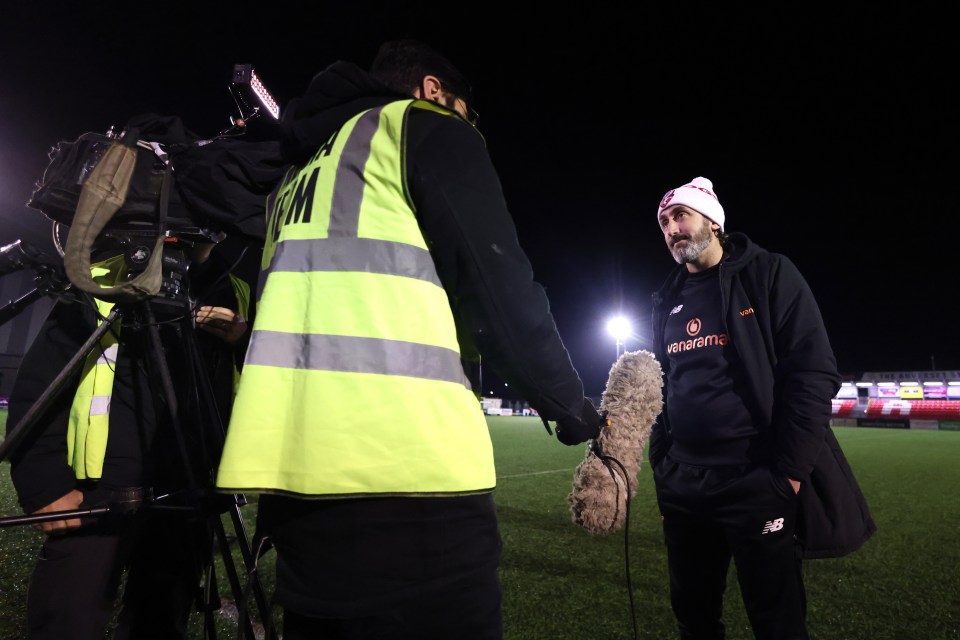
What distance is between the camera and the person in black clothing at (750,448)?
6.14 ft

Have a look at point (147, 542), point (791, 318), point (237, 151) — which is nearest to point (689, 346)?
point (791, 318)

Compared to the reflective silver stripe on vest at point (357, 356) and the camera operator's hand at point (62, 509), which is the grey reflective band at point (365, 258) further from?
the camera operator's hand at point (62, 509)

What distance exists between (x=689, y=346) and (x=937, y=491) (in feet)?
27.5

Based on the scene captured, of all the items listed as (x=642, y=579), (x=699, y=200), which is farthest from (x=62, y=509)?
(x=642, y=579)

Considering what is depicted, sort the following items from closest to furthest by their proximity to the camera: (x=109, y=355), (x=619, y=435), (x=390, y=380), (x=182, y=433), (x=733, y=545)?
1. (x=390, y=380)
2. (x=182, y=433)
3. (x=109, y=355)
4. (x=733, y=545)
5. (x=619, y=435)

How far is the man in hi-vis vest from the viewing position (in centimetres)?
92

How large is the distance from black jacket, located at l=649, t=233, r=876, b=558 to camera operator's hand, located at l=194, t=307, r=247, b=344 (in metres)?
1.98

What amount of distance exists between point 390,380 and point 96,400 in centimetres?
146

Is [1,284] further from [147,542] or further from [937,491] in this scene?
[937,491]

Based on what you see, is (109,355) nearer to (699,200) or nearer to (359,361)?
(359,361)

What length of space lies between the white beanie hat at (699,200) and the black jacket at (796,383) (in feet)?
1.22

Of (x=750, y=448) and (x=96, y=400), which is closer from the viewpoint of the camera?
(x=96, y=400)

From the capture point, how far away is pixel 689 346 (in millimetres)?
2357

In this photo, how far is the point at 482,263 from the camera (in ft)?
3.34
